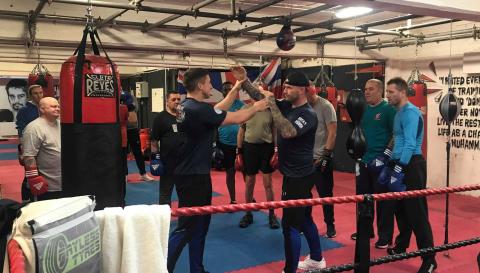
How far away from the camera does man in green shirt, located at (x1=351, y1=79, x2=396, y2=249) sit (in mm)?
3750

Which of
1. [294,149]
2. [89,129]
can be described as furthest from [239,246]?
[89,129]

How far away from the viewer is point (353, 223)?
4.76 meters

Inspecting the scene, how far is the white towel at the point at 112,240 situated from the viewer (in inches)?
56.9

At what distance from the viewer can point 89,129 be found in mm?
2201

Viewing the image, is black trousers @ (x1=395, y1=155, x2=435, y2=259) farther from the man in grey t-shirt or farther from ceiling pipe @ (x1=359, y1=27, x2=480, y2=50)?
ceiling pipe @ (x1=359, y1=27, x2=480, y2=50)

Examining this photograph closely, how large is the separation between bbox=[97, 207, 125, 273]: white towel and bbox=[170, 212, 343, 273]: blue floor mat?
6.54 ft

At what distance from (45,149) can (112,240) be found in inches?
86.3

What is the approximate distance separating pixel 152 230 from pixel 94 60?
1.23 meters

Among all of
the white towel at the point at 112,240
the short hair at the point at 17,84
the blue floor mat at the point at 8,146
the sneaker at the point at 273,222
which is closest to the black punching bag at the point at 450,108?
the sneaker at the point at 273,222

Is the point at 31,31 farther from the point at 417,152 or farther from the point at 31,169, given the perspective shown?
the point at 417,152

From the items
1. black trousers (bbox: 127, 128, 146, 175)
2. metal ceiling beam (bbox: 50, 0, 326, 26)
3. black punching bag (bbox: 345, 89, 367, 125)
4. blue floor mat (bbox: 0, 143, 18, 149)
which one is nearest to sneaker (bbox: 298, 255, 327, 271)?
black punching bag (bbox: 345, 89, 367, 125)

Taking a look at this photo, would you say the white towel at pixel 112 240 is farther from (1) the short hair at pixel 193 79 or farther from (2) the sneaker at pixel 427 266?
(2) the sneaker at pixel 427 266

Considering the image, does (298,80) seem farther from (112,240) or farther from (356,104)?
(112,240)

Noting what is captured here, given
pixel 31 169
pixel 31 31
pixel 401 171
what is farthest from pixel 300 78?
pixel 31 31
